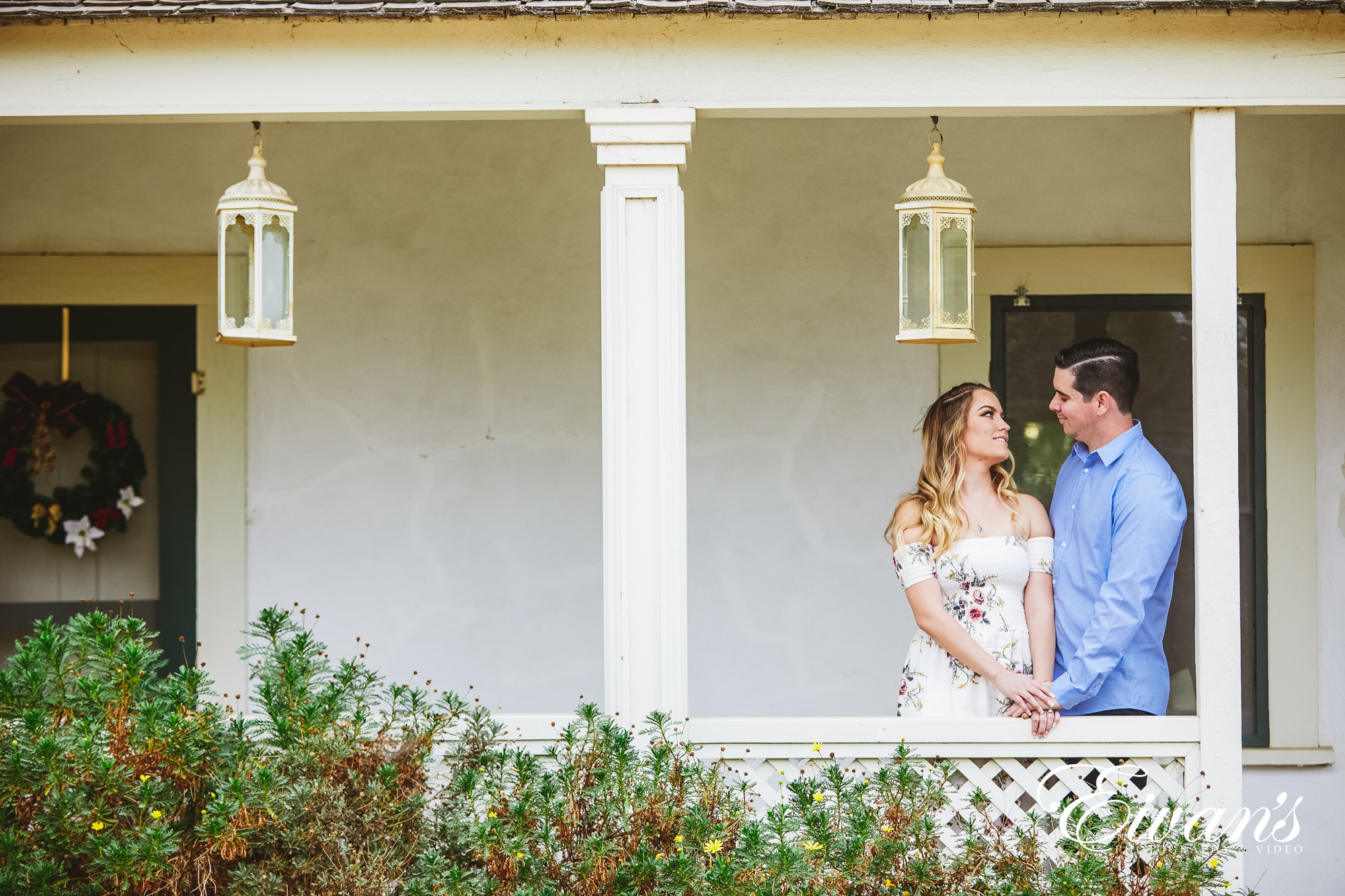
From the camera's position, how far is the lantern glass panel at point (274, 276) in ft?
12.2

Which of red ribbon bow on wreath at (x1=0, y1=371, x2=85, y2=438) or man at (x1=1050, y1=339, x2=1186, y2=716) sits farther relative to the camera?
red ribbon bow on wreath at (x1=0, y1=371, x2=85, y2=438)

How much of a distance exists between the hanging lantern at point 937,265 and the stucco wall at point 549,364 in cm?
159

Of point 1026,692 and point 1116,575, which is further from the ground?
point 1116,575

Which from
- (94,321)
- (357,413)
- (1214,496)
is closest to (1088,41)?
(1214,496)

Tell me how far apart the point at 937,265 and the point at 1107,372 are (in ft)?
2.54

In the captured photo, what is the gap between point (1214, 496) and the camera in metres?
3.67

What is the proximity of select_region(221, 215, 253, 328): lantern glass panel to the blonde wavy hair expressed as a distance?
6.78 feet

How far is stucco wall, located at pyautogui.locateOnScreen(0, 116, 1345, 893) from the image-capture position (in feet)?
17.2

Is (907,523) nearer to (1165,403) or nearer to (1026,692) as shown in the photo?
(1026,692)

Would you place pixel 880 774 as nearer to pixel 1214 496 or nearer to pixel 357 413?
pixel 1214 496

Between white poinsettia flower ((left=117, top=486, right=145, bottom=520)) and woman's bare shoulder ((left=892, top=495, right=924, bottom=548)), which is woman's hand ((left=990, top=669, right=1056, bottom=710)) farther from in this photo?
white poinsettia flower ((left=117, top=486, right=145, bottom=520))

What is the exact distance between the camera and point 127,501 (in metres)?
5.32

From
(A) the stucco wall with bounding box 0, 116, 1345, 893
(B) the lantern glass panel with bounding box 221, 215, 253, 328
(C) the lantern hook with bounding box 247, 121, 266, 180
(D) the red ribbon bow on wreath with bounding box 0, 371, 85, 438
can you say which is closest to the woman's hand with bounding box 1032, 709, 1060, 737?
(A) the stucco wall with bounding box 0, 116, 1345, 893

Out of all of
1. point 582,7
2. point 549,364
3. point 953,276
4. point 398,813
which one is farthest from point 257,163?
point 953,276
